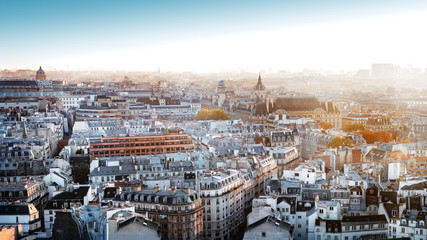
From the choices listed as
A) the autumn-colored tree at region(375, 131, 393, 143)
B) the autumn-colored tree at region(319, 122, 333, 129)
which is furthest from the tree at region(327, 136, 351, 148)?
the autumn-colored tree at region(319, 122, 333, 129)

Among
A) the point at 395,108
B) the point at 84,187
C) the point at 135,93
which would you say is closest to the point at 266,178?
the point at 84,187

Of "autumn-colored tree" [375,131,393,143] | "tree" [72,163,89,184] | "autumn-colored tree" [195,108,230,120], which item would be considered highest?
"autumn-colored tree" [195,108,230,120]

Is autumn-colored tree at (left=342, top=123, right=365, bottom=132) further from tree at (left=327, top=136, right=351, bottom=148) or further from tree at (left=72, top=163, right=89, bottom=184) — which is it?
tree at (left=72, top=163, right=89, bottom=184)

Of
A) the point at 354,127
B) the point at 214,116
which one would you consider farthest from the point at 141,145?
the point at 214,116

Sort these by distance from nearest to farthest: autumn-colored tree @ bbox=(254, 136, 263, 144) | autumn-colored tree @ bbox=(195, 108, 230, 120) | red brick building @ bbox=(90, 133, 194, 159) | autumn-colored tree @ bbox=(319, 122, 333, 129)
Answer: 1. red brick building @ bbox=(90, 133, 194, 159)
2. autumn-colored tree @ bbox=(254, 136, 263, 144)
3. autumn-colored tree @ bbox=(319, 122, 333, 129)
4. autumn-colored tree @ bbox=(195, 108, 230, 120)

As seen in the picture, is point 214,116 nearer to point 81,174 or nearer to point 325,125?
point 325,125

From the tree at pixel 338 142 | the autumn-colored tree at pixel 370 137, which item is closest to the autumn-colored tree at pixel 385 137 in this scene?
the autumn-colored tree at pixel 370 137

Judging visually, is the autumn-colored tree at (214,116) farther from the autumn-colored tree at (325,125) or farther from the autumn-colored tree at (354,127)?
the autumn-colored tree at (354,127)

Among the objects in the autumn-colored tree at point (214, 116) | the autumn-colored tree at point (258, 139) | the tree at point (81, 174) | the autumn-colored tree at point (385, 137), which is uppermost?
the autumn-colored tree at point (214, 116)

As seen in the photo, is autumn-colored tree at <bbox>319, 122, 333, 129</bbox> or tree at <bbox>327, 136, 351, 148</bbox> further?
autumn-colored tree at <bbox>319, 122, 333, 129</bbox>
